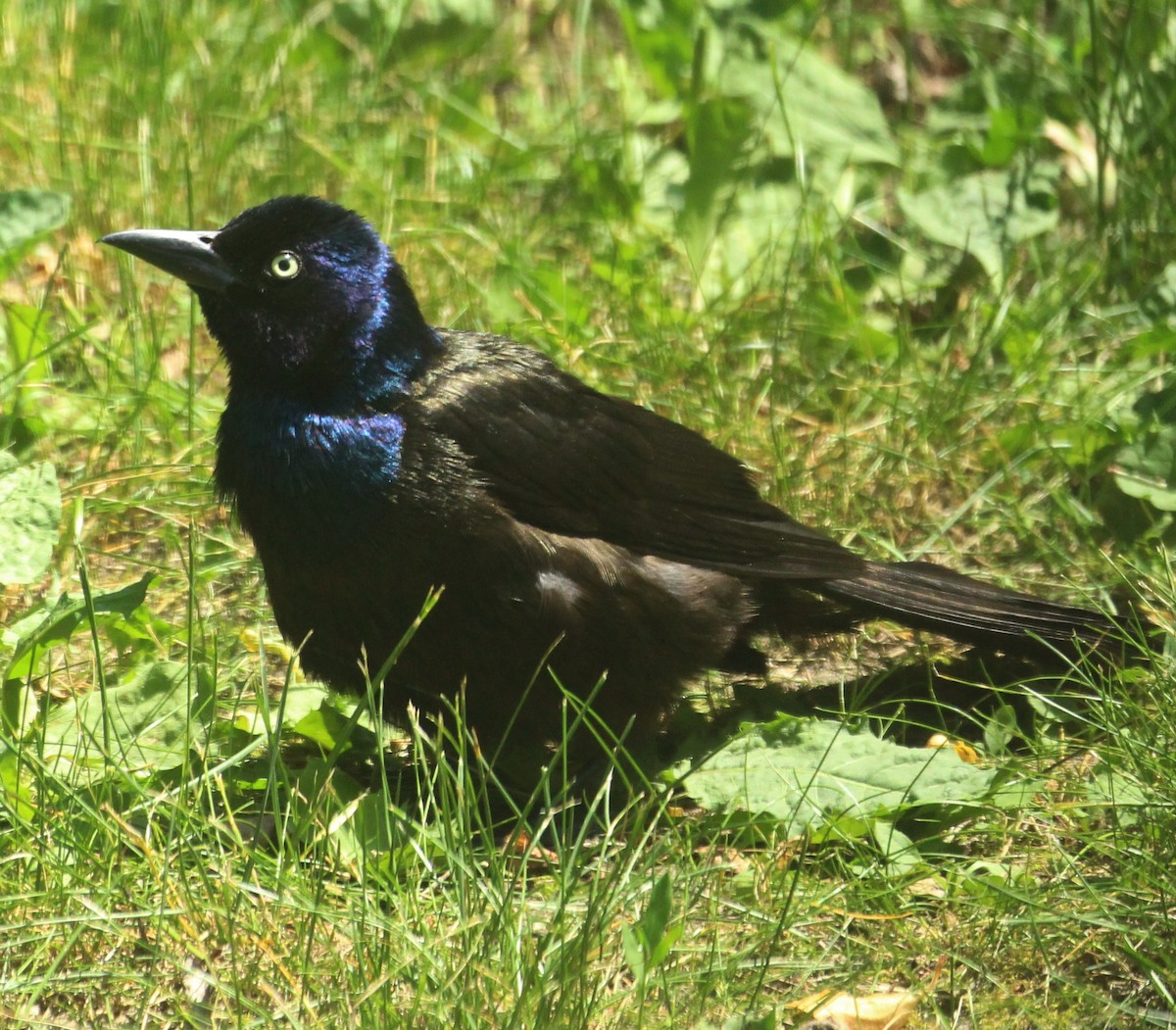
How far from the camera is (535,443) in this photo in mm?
3320

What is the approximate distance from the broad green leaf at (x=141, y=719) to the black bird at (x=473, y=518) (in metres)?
0.25

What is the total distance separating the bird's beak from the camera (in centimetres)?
330

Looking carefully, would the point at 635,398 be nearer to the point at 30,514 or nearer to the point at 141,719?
the point at 30,514

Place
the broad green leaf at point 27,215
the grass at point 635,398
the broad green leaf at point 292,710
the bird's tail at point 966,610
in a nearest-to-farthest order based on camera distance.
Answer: the grass at point 635,398 < the broad green leaf at point 292,710 < the bird's tail at point 966,610 < the broad green leaf at point 27,215

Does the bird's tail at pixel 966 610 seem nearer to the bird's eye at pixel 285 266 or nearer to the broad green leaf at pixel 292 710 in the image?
the broad green leaf at pixel 292 710

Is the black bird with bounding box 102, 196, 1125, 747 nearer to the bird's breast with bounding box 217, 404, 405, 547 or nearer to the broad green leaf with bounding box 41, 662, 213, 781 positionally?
the bird's breast with bounding box 217, 404, 405, 547

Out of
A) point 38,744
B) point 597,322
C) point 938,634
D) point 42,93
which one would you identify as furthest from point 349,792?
point 42,93

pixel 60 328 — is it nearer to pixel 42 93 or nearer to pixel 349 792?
pixel 42 93

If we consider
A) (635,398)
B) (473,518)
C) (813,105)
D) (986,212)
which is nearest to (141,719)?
(473,518)

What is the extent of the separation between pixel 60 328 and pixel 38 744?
207cm

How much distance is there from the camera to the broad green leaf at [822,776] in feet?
9.70

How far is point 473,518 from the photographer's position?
313 centimetres

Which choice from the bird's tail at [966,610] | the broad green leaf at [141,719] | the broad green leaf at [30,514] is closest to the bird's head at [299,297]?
the broad green leaf at [30,514]

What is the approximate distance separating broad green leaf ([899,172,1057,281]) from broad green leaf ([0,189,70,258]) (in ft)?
7.94
